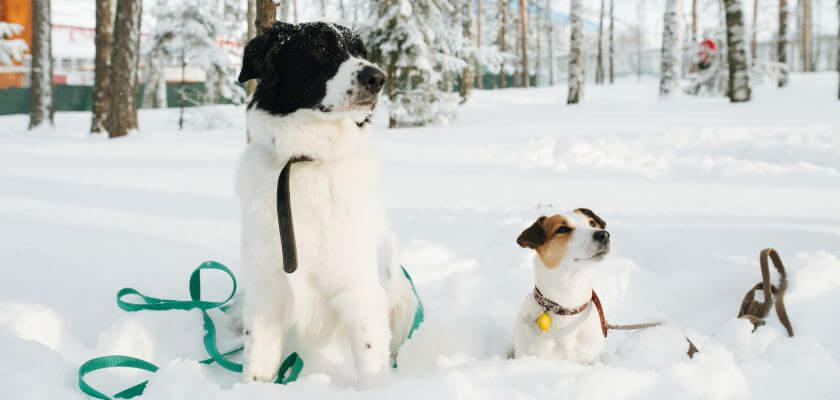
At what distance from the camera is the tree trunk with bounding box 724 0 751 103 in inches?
483

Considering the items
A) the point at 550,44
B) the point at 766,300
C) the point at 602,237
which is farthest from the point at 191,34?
the point at 550,44

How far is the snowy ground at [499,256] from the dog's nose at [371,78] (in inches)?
49.4

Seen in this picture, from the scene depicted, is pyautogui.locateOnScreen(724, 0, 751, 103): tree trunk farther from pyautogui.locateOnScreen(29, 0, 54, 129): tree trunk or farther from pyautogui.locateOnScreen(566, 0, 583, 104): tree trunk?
pyautogui.locateOnScreen(29, 0, 54, 129): tree trunk

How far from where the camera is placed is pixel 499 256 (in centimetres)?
429

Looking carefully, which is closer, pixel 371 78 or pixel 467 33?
pixel 371 78

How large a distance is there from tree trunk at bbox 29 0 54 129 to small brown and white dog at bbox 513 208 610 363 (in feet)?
57.4

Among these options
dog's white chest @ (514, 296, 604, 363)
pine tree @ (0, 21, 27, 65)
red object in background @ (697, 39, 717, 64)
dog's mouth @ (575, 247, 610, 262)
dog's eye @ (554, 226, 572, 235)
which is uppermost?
red object in background @ (697, 39, 717, 64)

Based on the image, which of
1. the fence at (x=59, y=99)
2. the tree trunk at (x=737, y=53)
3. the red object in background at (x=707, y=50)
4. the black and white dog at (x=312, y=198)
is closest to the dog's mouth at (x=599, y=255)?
the black and white dog at (x=312, y=198)

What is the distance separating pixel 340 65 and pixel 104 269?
238cm

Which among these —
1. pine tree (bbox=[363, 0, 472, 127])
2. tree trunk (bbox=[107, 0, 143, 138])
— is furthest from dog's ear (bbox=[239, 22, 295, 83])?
tree trunk (bbox=[107, 0, 143, 138])

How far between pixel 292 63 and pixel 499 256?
2329 millimetres

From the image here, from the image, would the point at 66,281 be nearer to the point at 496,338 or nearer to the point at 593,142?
the point at 496,338

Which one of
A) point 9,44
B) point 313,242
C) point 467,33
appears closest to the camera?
point 313,242

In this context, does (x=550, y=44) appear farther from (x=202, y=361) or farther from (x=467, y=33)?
(x=202, y=361)
